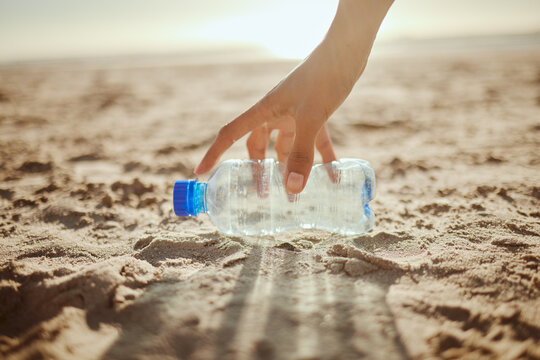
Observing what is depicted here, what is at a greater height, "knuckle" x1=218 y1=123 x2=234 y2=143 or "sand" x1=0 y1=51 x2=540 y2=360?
"knuckle" x1=218 y1=123 x2=234 y2=143

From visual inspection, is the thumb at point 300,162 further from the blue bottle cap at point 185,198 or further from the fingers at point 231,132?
the blue bottle cap at point 185,198

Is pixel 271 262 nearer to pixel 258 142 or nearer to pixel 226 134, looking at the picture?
pixel 226 134

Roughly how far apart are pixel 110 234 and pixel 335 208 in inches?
48.2

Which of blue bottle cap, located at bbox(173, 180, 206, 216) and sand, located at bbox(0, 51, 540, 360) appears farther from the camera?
blue bottle cap, located at bbox(173, 180, 206, 216)

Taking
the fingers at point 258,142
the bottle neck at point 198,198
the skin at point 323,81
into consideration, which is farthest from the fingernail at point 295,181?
the fingers at point 258,142

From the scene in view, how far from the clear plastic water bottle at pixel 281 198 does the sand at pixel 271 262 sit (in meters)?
0.14

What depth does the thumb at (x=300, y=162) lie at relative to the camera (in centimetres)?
135

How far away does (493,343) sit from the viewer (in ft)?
3.21

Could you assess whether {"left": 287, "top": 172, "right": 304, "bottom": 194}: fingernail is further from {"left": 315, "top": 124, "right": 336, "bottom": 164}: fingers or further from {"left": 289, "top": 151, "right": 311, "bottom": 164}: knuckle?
{"left": 315, "top": 124, "right": 336, "bottom": 164}: fingers

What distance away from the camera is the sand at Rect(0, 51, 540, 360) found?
3.28ft

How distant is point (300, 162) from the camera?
135 cm

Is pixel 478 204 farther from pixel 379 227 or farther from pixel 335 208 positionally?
pixel 335 208

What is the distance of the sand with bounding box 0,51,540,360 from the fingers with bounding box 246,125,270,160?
1.59 feet

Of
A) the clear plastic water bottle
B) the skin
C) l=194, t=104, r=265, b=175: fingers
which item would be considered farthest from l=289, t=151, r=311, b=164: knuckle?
the clear plastic water bottle
